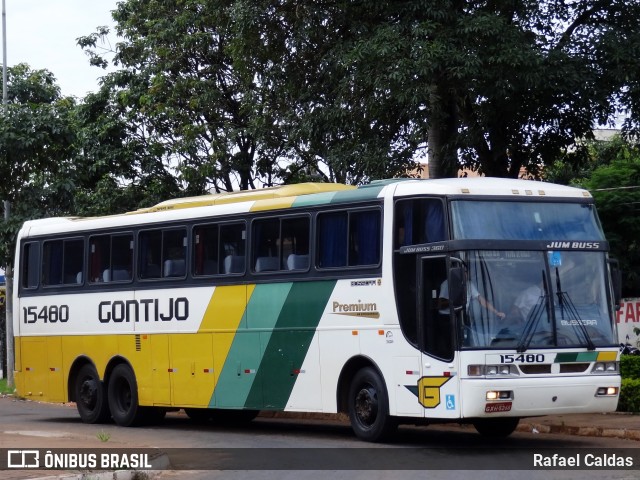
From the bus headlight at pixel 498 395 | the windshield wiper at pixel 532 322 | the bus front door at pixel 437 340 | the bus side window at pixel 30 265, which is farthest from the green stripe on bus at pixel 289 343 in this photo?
the bus side window at pixel 30 265

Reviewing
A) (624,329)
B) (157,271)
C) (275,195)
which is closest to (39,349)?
(157,271)

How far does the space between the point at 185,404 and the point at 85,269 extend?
372 cm

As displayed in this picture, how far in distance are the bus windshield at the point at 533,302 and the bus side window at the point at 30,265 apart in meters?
10.6

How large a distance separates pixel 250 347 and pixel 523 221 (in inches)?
192

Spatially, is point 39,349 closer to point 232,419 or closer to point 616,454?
point 232,419

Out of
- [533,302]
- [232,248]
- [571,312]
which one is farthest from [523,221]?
[232,248]

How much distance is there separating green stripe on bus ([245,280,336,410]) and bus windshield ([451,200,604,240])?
2408mm

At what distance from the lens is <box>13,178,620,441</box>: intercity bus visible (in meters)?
13.7

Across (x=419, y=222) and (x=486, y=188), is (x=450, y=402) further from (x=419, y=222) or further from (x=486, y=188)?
(x=486, y=188)

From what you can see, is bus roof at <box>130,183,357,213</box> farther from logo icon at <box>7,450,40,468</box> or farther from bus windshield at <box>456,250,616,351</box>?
→ logo icon at <box>7,450,40,468</box>

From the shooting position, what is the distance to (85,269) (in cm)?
2052

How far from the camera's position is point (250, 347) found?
17000mm

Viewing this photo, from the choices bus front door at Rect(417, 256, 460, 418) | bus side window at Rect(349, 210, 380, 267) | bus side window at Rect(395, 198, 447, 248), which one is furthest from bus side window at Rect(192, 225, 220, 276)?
bus front door at Rect(417, 256, 460, 418)

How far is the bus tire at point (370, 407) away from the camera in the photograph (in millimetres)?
14609
